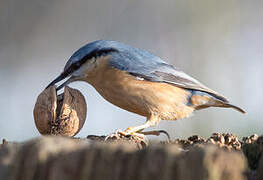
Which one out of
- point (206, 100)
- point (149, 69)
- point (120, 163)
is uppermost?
point (149, 69)

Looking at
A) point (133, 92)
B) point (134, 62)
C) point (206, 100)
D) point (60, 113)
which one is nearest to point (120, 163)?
point (60, 113)

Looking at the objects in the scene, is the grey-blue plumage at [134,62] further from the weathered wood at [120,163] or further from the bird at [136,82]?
the weathered wood at [120,163]

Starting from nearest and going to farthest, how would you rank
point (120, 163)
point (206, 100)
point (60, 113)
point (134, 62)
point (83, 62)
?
point (120, 163) → point (60, 113) → point (83, 62) → point (134, 62) → point (206, 100)

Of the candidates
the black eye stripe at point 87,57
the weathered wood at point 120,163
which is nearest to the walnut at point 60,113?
the black eye stripe at point 87,57

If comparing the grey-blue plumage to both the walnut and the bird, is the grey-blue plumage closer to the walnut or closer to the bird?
the bird

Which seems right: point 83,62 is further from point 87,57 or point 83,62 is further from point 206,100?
point 206,100

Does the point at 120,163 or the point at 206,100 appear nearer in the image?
the point at 120,163

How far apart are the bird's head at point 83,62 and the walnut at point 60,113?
25 cm

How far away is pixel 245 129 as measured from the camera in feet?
10.3

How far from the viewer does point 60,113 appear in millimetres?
2072

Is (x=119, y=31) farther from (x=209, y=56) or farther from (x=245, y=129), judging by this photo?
(x=245, y=129)

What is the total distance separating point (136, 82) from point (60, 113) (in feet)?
1.92

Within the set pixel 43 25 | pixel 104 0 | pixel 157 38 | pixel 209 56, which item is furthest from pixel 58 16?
pixel 209 56

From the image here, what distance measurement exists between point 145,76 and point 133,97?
0.20 metres
